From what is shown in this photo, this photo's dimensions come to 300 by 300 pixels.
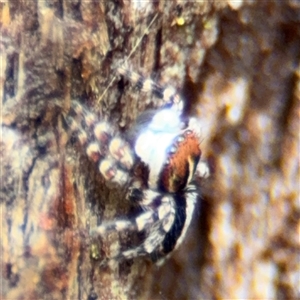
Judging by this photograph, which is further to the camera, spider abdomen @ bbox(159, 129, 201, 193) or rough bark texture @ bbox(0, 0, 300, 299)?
spider abdomen @ bbox(159, 129, 201, 193)

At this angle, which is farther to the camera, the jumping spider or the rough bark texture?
the jumping spider

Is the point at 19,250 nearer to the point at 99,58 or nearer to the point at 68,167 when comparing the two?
the point at 68,167

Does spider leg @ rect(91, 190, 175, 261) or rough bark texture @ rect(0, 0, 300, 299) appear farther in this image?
spider leg @ rect(91, 190, 175, 261)

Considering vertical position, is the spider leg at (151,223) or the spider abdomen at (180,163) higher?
the spider abdomen at (180,163)

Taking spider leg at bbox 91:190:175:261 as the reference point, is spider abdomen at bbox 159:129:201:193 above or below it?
above

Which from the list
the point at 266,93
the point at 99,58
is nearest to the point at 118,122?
the point at 99,58
